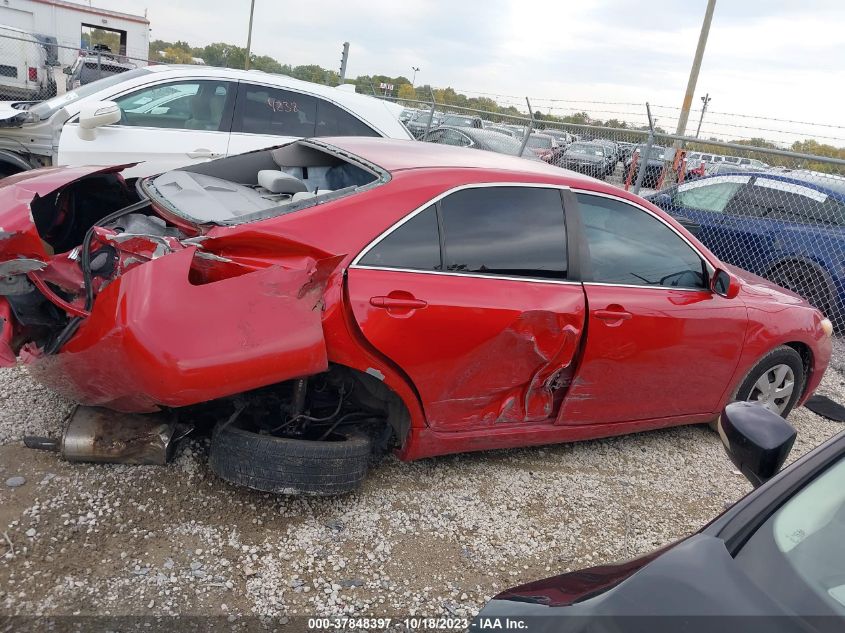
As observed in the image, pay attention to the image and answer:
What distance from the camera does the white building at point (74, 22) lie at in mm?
24503

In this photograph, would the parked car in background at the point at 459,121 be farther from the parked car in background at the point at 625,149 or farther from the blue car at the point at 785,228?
the blue car at the point at 785,228

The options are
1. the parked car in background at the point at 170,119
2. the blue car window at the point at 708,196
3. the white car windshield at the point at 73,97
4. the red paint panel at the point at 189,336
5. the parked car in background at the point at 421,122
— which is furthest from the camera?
the parked car in background at the point at 421,122

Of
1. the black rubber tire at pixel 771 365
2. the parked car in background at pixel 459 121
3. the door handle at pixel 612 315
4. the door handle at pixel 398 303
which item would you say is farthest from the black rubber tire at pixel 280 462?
the parked car in background at pixel 459 121

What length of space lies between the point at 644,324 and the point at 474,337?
3.43 ft

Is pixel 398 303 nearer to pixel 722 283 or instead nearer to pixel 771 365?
pixel 722 283

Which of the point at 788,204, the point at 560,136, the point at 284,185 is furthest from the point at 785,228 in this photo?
the point at 284,185

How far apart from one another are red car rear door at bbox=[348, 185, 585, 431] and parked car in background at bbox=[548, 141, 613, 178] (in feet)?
25.5

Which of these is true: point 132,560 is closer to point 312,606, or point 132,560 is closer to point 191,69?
point 312,606

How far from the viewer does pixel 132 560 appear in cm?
258

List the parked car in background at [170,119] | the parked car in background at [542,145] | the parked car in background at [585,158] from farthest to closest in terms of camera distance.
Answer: the parked car in background at [542,145] → the parked car in background at [585,158] → the parked car in background at [170,119]

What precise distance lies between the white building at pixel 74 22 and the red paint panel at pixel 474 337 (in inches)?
1034

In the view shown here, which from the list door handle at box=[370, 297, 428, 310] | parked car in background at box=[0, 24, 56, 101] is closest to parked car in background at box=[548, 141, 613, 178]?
door handle at box=[370, 297, 428, 310]

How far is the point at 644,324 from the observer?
350 centimetres

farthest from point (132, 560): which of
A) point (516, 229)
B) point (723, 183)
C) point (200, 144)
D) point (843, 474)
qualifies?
point (723, 183)
